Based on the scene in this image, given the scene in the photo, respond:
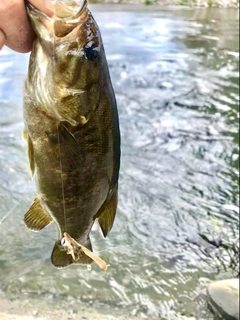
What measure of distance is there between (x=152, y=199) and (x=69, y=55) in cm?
547

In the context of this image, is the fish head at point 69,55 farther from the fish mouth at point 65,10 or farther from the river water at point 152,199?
the river water at point 152,199

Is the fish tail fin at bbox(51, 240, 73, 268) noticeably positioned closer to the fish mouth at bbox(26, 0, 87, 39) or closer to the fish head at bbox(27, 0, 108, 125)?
the fish head at bbox(27, 0, 108, 125)

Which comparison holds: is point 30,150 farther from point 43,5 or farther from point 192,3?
point 192,3

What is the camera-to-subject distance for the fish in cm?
147

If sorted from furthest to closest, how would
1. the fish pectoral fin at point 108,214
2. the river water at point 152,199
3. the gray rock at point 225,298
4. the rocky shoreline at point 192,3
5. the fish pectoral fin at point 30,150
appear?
the rocky shoreline at point 192,3, the river water at point 152,199, the gray rock at point 225,298, the fish pectoral fin at point 108,214, the fish pectoral fin at point 30,150

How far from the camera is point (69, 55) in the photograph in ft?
4.92

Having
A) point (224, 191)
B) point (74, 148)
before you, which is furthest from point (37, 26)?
point (224, 191)

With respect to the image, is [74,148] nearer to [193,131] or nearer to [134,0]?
[193,131]

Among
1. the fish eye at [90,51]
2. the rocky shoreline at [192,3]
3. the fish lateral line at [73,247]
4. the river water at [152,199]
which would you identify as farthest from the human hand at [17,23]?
the rocky shoreline at [192,3]

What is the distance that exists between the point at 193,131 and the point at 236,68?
5744mm

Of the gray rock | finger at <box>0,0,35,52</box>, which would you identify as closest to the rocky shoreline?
the gray rock

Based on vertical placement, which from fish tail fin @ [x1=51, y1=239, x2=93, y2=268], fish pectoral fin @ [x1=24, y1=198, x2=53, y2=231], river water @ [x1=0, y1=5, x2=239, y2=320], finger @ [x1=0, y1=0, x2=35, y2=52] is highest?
finger @ [x1=0, y1=0, x2=35, y2=52]

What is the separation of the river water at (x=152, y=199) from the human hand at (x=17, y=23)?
2116 millimetres

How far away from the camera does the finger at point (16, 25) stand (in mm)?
1423
